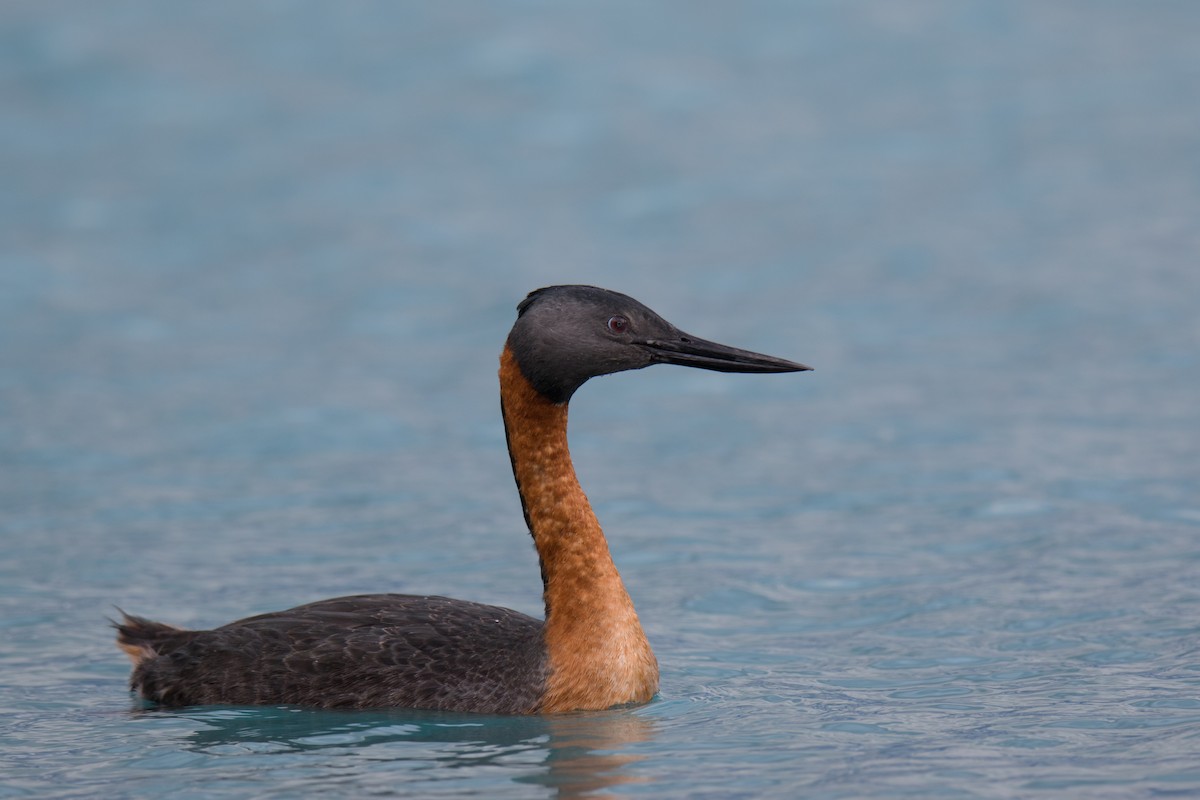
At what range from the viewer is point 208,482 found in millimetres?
13328

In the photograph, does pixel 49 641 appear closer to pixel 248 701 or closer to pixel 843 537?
pixel 248 701

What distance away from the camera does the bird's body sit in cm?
801

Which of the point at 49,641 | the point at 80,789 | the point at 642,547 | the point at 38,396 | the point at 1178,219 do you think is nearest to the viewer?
the point at 80,789

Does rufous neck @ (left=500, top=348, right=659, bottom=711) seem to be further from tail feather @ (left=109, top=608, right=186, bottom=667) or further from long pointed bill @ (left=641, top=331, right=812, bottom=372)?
tail feather @ (left=109, top=608, right=186, bottom=667)

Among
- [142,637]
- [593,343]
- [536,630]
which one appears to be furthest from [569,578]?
[142,637]

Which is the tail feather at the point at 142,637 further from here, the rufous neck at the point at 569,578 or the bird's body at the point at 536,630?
the rufous neck at the point at 569,578

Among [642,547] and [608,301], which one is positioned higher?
[608,301]

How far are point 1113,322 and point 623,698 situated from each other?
9978mm

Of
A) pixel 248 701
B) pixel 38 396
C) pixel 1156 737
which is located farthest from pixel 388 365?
pixel 1156 737

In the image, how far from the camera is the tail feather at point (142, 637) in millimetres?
8695

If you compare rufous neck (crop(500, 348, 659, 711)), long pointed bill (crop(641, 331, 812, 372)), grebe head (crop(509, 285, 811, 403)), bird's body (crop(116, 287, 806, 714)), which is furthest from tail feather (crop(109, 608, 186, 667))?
long pointed bill (crop(641, 331, 812, 372))

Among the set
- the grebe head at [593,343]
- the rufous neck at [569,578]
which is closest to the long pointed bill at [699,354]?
the grebe head at [593,343]

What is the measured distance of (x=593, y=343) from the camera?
26.3 feet

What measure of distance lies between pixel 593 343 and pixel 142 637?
8.34 feet
